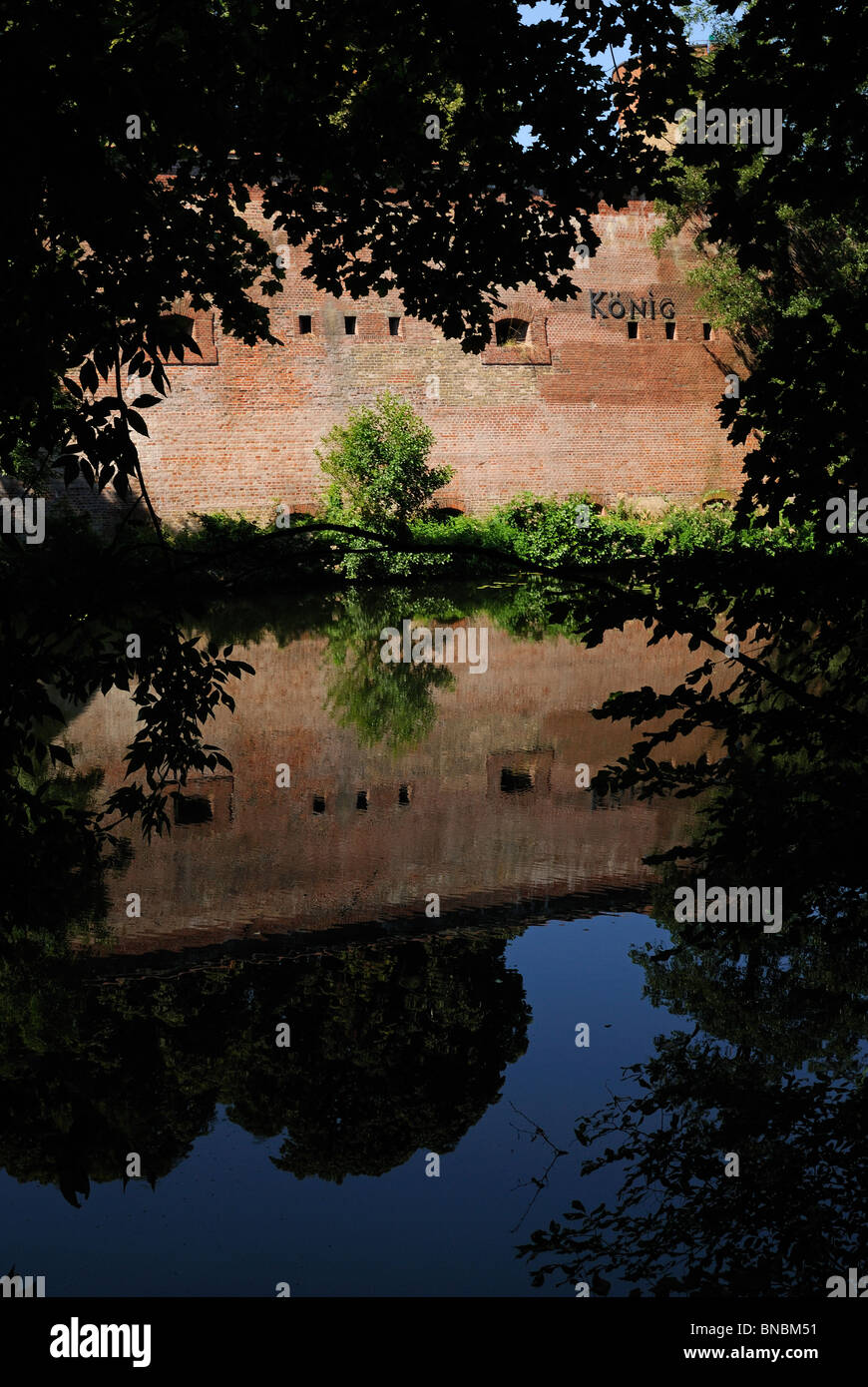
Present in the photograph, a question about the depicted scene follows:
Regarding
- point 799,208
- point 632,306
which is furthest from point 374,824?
point 632,306

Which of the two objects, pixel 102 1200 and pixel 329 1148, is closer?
pixel 102 1200

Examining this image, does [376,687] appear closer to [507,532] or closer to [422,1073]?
[422,1073]

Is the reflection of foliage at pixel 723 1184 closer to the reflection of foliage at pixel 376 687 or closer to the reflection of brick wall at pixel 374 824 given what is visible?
the reflection of brick wall at pixel 374 824

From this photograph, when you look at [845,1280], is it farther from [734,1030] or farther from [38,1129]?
[38,1129]

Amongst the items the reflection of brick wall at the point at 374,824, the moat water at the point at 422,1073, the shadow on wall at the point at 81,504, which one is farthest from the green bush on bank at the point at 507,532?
the moat water at the point at 422,1073

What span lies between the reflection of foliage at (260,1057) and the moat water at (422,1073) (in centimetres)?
1

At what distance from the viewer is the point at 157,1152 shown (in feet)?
12.0

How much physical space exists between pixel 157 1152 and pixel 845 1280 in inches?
80.7

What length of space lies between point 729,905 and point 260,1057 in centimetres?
180

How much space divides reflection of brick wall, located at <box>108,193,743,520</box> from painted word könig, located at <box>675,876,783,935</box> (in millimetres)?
16755

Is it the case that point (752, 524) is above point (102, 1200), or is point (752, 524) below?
above

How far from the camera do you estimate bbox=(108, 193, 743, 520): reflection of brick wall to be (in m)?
20.9

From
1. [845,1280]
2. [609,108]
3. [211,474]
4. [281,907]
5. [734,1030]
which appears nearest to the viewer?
[845,1280]
